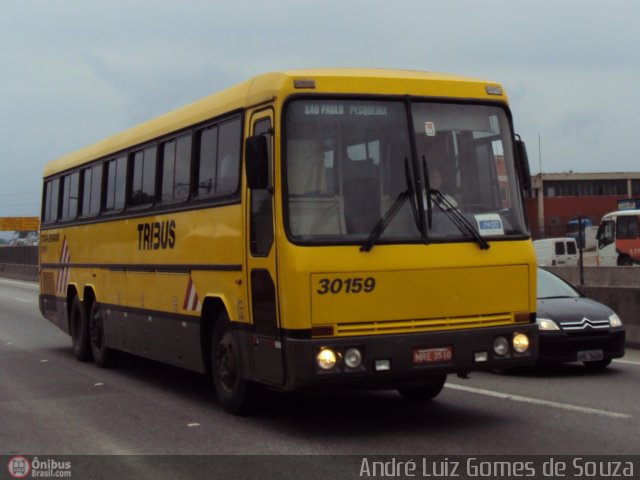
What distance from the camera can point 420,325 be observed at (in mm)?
8289

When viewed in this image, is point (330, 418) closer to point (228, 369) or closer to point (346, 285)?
point (228, 369)

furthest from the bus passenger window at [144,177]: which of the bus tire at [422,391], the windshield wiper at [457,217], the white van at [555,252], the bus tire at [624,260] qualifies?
the white van at [555,252]

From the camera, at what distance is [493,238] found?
867cm

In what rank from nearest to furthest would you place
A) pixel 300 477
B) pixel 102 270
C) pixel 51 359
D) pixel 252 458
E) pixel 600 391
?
pixel 300 477
pixel 252 458
pixel 600 391
pixel 102 270
pixel 51 359

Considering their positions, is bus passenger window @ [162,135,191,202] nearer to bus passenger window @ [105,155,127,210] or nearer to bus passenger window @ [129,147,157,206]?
bus passenger window @ [129,147,157,206]

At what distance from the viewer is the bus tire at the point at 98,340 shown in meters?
14.1

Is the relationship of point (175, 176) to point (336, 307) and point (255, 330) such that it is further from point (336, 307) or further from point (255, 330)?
point (336, 307)

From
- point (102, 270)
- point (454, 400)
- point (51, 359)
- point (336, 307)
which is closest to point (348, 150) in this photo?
point (336, 307)

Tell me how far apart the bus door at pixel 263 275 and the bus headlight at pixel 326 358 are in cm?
39

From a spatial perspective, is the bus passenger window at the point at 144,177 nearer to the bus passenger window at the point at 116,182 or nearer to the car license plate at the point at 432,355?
the bus passenger window at the point at 116,182

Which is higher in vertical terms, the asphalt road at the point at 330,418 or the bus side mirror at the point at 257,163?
the bus side mirror at the point at 257,163

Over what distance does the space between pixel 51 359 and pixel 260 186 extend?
8.57 metres

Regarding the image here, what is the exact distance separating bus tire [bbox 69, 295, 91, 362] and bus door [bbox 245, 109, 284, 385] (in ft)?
22.5

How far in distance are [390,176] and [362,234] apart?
23.3 inches
